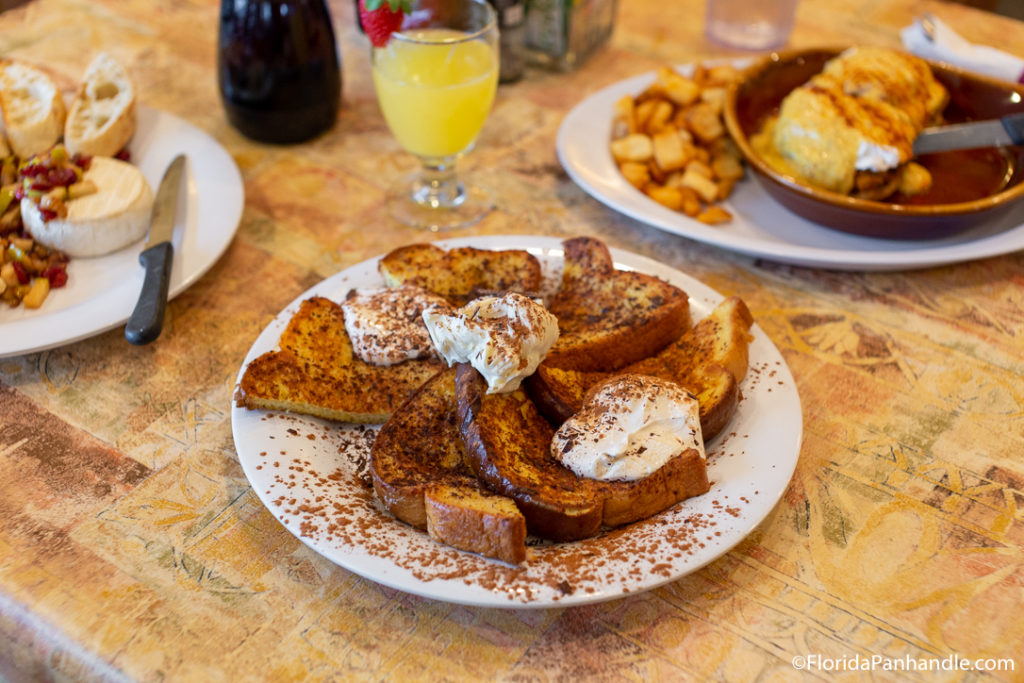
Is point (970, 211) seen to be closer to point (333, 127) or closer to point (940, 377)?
point (940, 377)

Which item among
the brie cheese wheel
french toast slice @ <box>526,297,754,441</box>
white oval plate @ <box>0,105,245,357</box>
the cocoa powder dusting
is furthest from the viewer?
the brie cheese wheel

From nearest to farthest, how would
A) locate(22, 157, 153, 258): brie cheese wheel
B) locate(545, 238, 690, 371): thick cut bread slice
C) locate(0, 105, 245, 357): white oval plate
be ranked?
locate(545, 238, 690, 371): thick cut bread slice, locate(0, 105, 245, 357): white oval plate, locate(22, 157, 153, 258): brie cheese wheel

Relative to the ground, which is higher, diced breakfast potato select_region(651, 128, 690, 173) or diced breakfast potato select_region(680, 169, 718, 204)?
diced breakfast potato select_region(651, 128, 690, 173)

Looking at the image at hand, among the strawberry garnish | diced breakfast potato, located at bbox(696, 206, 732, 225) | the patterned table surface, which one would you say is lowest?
the patterned table surface

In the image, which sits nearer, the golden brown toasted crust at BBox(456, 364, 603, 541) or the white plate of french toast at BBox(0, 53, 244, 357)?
the golden brown toasted crust at BBox(456, 364, 603, 541)

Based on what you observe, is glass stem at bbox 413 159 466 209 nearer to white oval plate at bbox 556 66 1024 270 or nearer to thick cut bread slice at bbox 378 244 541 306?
white oval plate at bbox 556 66 1024 270

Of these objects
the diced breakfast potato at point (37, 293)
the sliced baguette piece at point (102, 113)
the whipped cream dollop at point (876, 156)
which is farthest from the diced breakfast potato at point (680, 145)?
the diced breakfast potato at point (37, 293)

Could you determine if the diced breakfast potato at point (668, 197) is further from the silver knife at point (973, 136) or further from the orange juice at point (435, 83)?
the silver knife at point (973, 136)

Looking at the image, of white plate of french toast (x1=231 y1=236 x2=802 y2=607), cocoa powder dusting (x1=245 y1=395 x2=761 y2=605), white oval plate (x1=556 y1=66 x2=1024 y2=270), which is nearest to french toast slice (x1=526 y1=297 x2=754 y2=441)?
white plate of french toast (x1=231 y1=236 x2=802 y2=607)

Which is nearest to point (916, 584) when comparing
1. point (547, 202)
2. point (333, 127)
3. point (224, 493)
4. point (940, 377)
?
point (940, 377)
